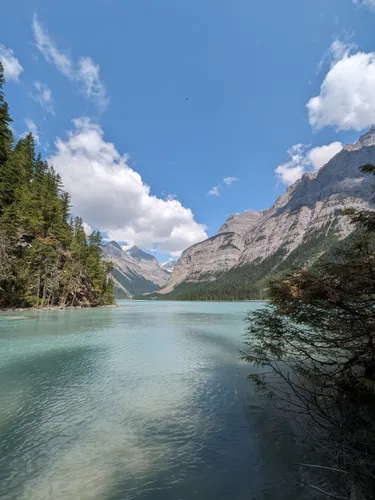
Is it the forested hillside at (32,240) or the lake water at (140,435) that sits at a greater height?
the forested hillside at (32,240)

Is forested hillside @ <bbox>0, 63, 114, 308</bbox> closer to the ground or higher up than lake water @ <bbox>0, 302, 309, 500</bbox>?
higher up

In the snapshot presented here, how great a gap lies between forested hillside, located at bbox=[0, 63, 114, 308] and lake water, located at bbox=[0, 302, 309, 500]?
41250mm

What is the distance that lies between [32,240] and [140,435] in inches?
2313

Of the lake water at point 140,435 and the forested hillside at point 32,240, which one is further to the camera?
the forested hillside at point 32,240

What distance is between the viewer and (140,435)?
8.07m

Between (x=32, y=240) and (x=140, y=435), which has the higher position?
(x=32, y=240)

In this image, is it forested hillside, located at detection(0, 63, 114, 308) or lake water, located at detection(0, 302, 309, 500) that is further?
forested hillside, located at detection(0, 63, 114, 308)

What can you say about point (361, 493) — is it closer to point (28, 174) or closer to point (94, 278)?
point (28, 174)

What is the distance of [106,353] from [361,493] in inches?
714

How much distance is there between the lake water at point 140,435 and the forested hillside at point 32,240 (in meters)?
41.3

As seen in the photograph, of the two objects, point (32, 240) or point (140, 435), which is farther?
point (32, 240)

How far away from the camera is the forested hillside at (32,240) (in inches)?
1988

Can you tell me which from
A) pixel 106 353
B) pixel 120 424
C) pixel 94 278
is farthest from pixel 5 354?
pixel 94 278

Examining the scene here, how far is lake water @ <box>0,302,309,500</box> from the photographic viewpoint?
5.82 m
